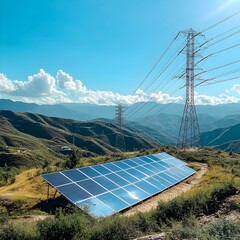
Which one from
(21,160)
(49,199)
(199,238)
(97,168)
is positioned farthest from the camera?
(21,160)

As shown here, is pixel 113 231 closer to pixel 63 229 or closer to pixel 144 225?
pixel 63 229

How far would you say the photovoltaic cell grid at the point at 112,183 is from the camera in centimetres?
2200

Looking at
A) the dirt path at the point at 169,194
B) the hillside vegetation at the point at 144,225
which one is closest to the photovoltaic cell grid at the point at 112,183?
the dirt path at the point at 169,194

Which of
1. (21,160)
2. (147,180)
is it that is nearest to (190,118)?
(147,180)

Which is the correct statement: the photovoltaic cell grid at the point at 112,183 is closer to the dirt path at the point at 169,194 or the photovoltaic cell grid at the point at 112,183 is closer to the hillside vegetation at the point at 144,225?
the dirt path at the point at 169,194

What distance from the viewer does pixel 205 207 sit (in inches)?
835

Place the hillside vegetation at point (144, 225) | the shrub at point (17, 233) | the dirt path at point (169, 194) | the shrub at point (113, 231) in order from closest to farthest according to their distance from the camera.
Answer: the hillside vegetation at point (144, 225)
the shrub at point (17, 233)
the shrub at point (113, 231)
the dirt path at point (169, 194)

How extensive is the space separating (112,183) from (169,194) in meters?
6.64

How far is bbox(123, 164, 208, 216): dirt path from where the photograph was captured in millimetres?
24278

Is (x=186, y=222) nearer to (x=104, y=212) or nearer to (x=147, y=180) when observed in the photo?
(x=104, y=212)

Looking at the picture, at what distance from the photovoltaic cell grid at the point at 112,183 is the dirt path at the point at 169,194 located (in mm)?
488

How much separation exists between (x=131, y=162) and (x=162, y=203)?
1667 cm

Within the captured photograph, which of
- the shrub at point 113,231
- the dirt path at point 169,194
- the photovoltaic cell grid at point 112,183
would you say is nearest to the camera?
the shrub at point 113,231

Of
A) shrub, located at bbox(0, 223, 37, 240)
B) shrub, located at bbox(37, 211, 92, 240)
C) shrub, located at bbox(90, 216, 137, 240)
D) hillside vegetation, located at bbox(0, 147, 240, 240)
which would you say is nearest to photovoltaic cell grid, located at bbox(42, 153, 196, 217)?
hillside vegetation, located at bbox(0, 147, 240, 240)
